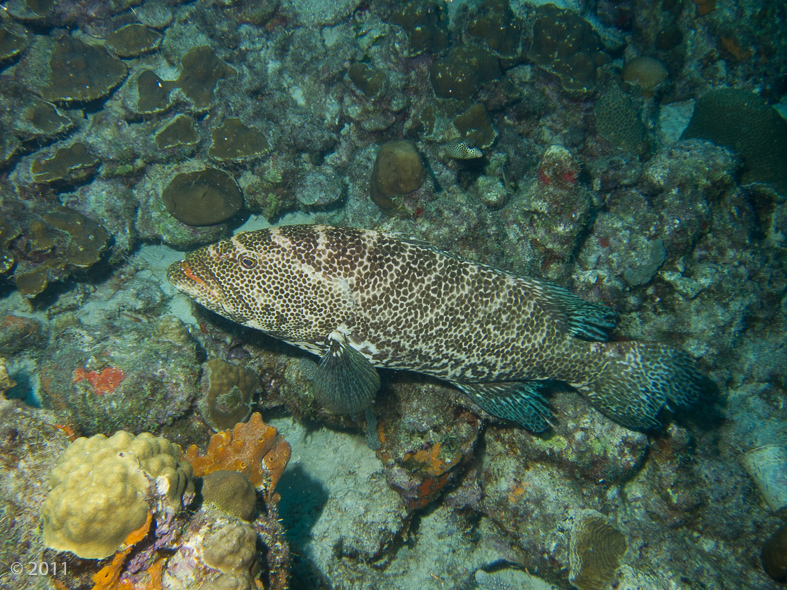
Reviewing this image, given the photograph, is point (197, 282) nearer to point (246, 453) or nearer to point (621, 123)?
point (246, 453)

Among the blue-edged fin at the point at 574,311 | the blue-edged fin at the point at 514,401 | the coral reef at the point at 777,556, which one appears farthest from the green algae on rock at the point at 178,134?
the coral reef at the point at 777,556

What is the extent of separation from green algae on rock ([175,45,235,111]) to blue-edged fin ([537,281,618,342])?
27.0 feet

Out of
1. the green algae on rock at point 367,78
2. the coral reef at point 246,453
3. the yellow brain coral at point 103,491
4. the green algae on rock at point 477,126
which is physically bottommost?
the coral reef at point 246,453

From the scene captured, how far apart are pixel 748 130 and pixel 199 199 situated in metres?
11.1

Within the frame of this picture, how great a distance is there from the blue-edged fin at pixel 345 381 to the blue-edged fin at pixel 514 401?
1240 millimetres

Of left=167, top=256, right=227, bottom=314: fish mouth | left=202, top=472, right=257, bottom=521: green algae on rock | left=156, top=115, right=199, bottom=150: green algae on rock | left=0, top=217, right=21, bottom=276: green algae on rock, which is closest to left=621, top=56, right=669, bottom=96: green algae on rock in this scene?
left=156, top=115, right=199, bottom=150: green algae on rock

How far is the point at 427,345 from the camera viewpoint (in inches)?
154

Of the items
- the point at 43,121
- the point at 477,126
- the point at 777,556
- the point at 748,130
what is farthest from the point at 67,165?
the point at 748,130

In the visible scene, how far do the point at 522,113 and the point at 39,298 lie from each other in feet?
35.1

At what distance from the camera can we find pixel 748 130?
22.9ft

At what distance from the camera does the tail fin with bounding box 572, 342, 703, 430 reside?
4.19 metres

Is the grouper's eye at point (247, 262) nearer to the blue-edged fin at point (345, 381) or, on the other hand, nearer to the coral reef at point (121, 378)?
the blue-edged fin at point (345, 381)

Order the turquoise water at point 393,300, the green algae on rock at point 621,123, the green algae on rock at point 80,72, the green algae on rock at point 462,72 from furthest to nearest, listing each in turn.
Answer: the green algae on rock at point 621,123 → the green algae on rock at point 462,72 → the green algae on rock at point 80,72 → the turquoise water at point 393,300

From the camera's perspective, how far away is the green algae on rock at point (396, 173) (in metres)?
5.42
